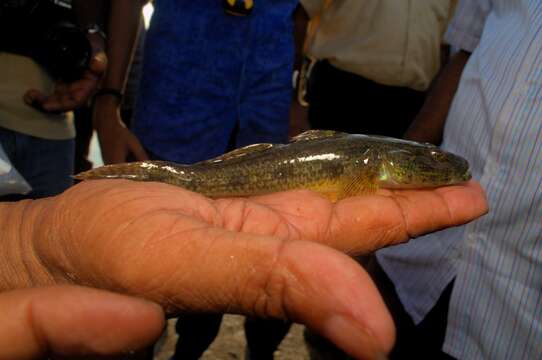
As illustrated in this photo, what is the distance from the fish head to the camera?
251cm

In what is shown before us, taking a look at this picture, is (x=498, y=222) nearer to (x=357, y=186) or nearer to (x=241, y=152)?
(x=357, y=186)

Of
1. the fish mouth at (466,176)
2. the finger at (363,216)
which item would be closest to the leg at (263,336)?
the finger at (363,216)

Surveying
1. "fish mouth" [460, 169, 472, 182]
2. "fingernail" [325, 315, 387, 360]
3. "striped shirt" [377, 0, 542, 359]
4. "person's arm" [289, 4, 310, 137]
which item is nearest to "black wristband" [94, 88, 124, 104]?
"person's arm" [289, 4, 310, 137]

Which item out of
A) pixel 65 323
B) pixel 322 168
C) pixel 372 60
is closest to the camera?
pixel 65 323

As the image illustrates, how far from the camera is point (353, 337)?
3.57 feet

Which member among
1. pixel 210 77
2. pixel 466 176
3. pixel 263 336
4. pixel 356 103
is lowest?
pixel 263 336

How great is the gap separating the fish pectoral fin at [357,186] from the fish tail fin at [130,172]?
1.26m

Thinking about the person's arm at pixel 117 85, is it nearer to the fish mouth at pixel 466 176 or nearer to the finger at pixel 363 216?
the finger at pixel 363 216

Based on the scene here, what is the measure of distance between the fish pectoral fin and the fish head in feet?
0.22

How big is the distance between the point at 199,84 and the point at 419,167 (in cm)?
196

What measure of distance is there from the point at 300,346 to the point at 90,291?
12.2 feet

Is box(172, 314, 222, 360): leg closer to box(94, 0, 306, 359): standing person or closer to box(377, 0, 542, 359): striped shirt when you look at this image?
box(94, 0, 306, 359): standing person

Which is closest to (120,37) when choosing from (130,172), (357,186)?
(130,172)

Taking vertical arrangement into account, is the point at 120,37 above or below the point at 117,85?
above
